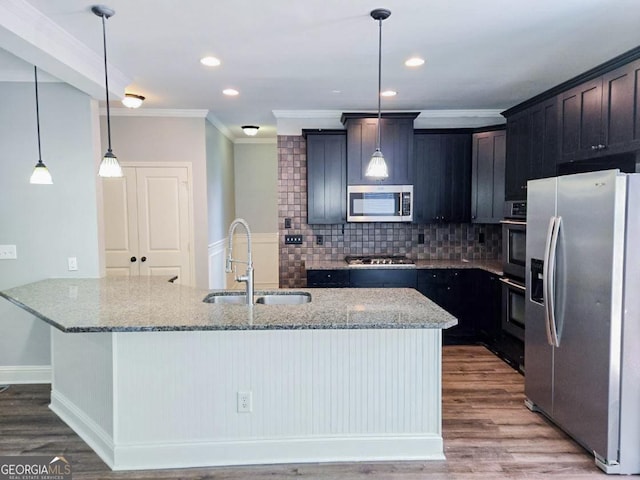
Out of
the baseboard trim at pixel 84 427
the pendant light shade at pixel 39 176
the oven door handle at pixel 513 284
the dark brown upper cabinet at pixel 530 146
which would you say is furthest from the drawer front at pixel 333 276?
the pendant light shade at pixel 39 176

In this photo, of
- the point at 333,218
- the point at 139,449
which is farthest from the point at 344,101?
the point at 139,449

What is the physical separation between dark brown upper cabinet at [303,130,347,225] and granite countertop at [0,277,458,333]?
1.94m

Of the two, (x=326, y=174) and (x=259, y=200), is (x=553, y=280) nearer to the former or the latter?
(x=326, y=174)

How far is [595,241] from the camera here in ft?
7.67

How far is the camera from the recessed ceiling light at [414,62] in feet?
10.2

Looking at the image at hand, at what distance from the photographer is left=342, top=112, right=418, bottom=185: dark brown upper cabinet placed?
4539 mm

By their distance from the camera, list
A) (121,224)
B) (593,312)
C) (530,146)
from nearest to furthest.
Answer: (593,312)
(530,146)
(121,224)

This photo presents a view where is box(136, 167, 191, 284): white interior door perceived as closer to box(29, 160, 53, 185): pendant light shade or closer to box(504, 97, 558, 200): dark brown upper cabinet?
box(29, 160, 53, 185): pendant light shade

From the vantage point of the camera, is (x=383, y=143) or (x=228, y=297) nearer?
(x=228, y=297)

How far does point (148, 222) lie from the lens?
191 inches

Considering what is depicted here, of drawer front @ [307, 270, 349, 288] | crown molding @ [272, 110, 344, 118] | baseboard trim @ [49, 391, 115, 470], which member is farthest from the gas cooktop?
baseboard trim @ [49, 391, 115, 470]

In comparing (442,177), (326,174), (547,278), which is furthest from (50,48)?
(442,177)

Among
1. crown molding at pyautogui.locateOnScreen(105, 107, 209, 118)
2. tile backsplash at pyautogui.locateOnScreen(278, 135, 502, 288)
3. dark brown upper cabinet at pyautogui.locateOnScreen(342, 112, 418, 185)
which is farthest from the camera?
tile backsplash at pyautogui.locateOnScreen(278, 135, 502, 288)

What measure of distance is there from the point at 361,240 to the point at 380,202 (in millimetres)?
615
